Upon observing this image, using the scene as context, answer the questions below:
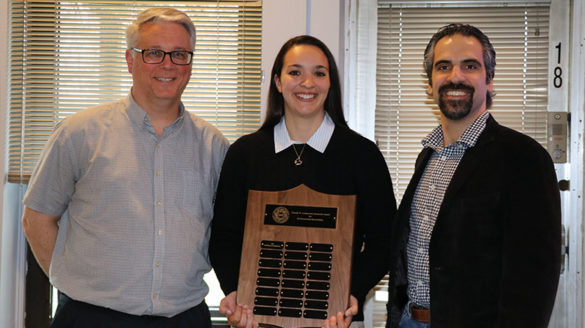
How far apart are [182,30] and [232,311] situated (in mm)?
1110

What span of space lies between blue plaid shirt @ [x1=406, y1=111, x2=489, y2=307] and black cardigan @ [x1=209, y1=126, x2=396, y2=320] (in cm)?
12

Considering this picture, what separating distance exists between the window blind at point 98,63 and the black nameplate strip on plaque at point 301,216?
1185mm

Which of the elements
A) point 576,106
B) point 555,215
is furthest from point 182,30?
point 576,106

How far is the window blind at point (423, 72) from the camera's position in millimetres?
3131

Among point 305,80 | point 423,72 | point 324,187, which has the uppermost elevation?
point 423,72

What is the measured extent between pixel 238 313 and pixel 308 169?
59 cm

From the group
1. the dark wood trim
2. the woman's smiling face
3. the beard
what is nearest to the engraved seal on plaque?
the woman's smiling face

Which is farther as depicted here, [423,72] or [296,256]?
[423,72]

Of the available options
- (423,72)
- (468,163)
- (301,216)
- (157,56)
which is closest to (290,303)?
(301,216)

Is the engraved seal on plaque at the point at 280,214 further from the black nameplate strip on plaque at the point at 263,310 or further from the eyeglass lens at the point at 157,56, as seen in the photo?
the eyeglass lens at the point at 157,56

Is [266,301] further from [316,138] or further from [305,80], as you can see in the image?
[305,80]

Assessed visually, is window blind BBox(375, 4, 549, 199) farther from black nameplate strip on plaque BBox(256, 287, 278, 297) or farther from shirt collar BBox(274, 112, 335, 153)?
black nameplate strip on plaque BBox(256, 287, 278, 297)

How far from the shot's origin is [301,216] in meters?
2.08

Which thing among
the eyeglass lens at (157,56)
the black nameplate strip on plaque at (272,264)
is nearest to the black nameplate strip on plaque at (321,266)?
the black nameplate strip on plaque at (272,264)
